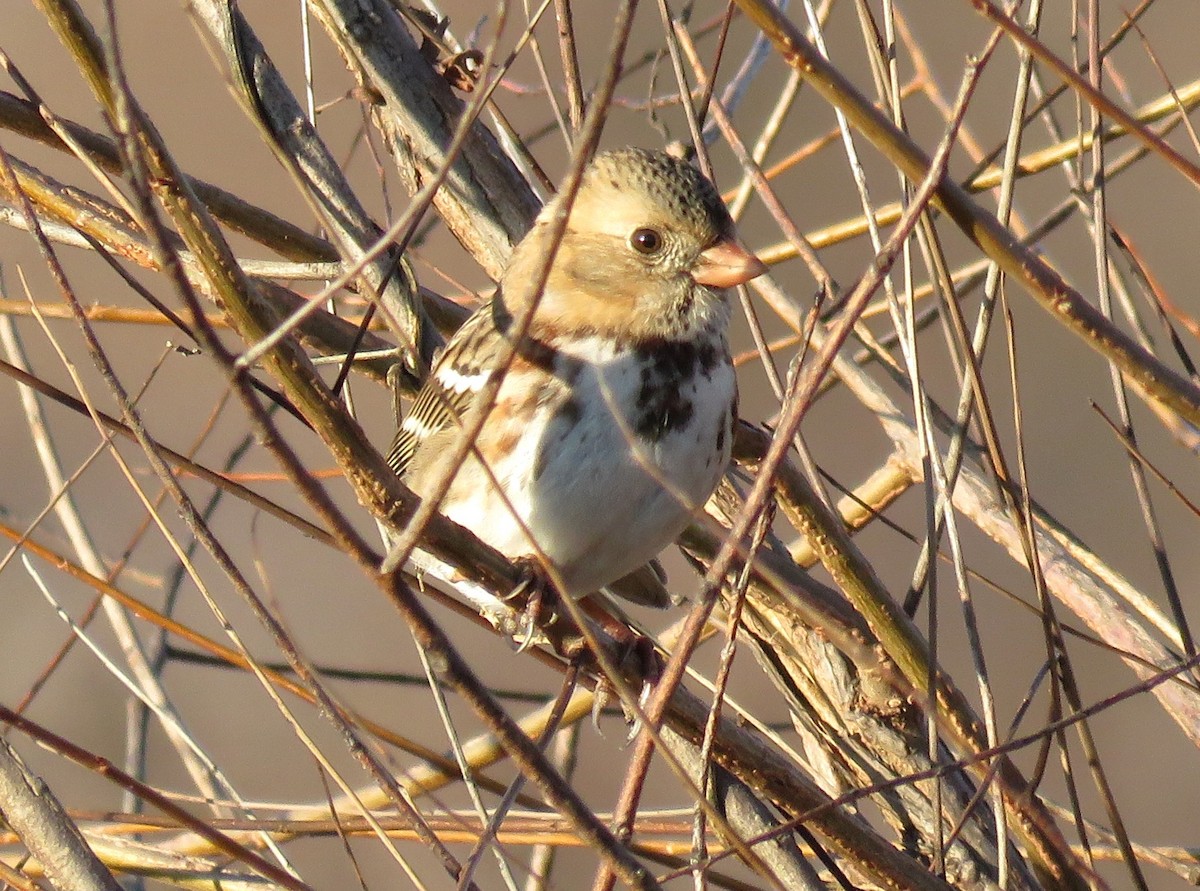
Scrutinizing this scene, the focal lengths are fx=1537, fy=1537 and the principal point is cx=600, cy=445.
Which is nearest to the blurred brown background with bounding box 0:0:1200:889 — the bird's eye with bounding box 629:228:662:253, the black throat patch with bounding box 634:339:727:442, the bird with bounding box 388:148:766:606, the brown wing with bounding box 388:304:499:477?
the brown wing with bounding box 388:304:499:477

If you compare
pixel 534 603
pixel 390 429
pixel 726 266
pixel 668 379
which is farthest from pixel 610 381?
pixel 390 429

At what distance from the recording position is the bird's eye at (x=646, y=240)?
3.38m

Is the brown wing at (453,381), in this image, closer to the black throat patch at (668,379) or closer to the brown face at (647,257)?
the brown face at (647,257)

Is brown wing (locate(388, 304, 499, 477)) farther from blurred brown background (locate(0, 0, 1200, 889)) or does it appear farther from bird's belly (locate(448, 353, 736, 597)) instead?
blurred brown background (locate(0, 0, 1200, 889))

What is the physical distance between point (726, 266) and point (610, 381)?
14.0 inches

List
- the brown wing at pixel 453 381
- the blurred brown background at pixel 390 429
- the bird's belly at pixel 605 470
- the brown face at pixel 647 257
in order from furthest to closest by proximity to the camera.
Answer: the blurred brown background at pixel 390 429 < the brown wing at pixel 453 381 < the brown face at pixel 647 257 < the bird's belly at pixel 605 470

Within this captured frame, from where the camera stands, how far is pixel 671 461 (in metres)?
3.07

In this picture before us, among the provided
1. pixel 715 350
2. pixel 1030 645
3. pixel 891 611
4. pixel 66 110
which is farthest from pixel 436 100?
pixel 66 110

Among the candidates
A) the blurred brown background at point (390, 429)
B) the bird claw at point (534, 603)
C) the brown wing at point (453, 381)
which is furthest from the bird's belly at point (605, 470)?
the blurred brown background at point (390, 429)

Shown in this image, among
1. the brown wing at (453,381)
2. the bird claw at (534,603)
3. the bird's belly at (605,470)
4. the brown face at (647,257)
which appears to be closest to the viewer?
the bird claw at (534,603)

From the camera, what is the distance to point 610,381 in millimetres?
3148

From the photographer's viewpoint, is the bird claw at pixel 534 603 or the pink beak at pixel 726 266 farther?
the pink beak at pixel 726 266

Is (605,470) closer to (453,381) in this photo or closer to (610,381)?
(610,381)

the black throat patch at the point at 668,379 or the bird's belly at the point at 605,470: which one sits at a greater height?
the black throat patch at the point at 668,379
